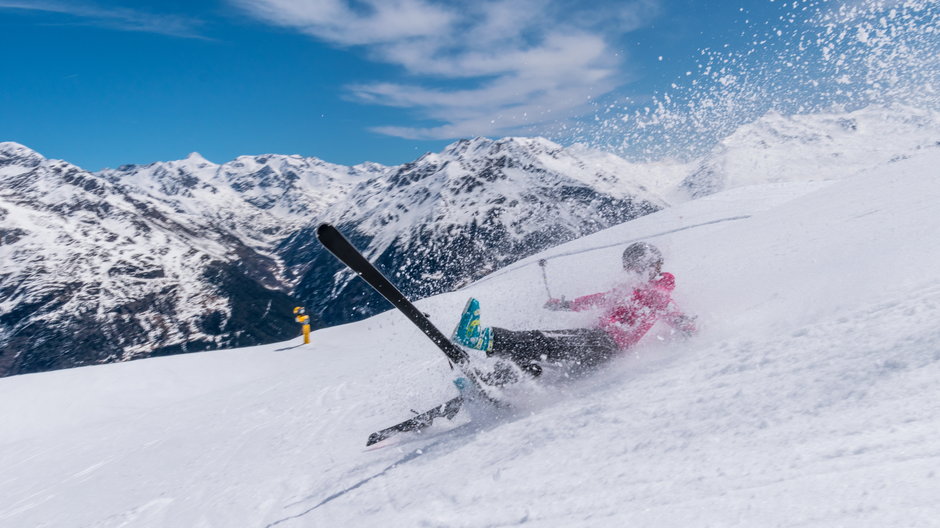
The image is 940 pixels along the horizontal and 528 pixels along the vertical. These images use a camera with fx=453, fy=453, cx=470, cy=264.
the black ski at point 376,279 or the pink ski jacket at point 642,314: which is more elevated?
the black ski at point 376,279

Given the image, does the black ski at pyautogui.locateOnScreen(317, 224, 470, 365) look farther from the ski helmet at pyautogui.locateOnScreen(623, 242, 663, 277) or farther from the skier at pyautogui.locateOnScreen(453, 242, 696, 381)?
the ski helmet at pyautogui.locateOnScreen(623, 242, 663, 277)

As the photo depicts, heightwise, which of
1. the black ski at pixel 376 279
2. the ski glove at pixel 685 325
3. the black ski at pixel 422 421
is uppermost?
the black ski at pixel 376 279

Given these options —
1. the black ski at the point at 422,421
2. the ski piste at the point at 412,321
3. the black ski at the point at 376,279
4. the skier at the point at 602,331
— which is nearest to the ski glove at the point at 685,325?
the skier at the point at 602,331

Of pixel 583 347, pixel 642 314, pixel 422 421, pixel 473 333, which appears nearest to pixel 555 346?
pixel 583 347

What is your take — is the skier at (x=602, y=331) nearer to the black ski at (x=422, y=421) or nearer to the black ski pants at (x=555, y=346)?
the black ski pants at (x=555, y=346)

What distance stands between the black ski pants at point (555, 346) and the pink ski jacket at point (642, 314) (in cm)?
28

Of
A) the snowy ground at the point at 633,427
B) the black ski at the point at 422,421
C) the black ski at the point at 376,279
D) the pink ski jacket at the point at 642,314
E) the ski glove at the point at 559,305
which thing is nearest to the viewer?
the snowy ground at the point at 633,427

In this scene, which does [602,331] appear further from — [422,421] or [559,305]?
[422,421]

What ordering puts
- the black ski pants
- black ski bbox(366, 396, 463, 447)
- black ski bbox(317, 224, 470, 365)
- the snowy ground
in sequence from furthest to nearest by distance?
black ski bbox(366, 396, 463, 447), the black ski pants, black ski bbox(317, 224, 470, 365), the snowy ground

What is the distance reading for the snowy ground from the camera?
267cm

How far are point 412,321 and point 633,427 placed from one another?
253 centimetres

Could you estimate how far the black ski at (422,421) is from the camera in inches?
237

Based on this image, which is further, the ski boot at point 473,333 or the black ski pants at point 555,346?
the black ski pants at point 555,346

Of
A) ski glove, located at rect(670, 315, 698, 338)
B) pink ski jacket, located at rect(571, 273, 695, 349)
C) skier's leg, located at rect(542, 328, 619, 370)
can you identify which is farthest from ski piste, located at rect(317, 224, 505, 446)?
ski glove, located at rect(670, 315, 698, 338)
